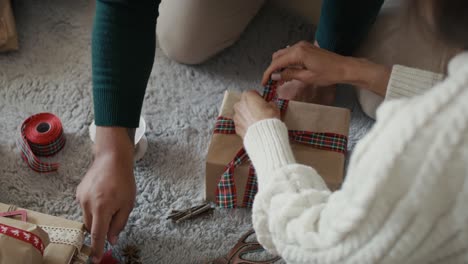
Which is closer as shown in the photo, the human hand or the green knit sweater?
the green knit sweater

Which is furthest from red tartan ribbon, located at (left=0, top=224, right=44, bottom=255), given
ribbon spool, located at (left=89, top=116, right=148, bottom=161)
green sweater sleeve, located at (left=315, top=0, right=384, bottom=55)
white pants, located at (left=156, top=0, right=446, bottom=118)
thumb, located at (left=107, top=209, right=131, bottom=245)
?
green sweater sleeve, located at (left=315, top=0, right=384, bottom=55)

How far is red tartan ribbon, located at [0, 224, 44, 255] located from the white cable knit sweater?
1.41ft

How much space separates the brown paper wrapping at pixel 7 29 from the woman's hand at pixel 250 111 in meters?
0.69

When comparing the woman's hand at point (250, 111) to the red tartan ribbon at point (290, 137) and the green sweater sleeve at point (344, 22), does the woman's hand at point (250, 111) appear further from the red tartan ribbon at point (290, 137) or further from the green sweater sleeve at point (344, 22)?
the green sweater sleeve at point (344, 22)

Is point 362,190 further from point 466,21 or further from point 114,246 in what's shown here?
point 114,246

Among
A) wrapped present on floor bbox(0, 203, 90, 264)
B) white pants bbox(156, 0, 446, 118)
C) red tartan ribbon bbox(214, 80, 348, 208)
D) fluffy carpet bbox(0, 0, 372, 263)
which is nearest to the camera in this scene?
wrapped present on floor bbox(0, 203, 90, 264)

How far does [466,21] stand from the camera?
0.51m

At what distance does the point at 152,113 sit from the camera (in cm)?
123

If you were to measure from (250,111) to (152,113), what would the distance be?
1.33ft

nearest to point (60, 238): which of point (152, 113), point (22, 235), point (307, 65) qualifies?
point (22, 235)

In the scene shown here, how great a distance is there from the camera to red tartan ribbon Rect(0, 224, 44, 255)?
29.8 inches

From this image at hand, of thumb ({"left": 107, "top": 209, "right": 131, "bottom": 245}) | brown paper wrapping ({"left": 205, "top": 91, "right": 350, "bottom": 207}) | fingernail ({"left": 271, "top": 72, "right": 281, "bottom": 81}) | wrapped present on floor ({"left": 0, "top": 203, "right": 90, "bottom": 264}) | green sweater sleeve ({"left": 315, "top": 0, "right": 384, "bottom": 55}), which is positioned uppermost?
green sweater sleeve ({"left": 315, "top": 0, "right": 384, "bottom": 55})

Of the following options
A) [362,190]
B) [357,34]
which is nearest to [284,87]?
[357,34]

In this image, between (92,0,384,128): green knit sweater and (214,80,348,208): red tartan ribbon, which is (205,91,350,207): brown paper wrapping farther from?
(92,0,384,128): green knit sweater
